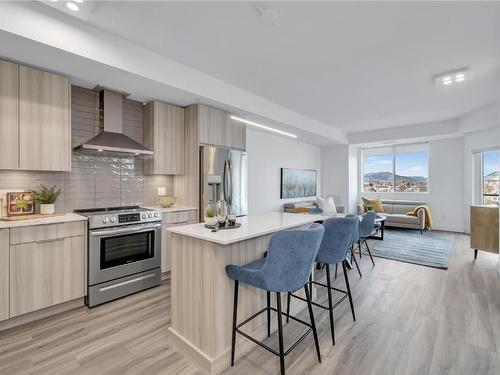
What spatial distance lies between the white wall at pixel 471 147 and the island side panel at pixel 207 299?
20.6ft

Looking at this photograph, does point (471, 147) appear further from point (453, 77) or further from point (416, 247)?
point (453, 77)

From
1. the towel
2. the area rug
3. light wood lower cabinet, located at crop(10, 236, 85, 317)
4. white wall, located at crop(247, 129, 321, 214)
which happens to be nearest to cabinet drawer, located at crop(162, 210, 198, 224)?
light wood lower cabinet, located at crop(10, 236, 85, 317)

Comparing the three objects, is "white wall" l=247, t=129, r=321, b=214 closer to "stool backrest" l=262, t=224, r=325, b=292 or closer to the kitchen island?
the kitchen island

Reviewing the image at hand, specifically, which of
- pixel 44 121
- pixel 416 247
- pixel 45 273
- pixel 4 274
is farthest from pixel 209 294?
pixel 416 247

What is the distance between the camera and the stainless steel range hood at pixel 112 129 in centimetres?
313

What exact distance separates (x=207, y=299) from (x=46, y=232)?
187 centimetres

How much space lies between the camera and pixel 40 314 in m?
2.55

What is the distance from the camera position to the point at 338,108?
5023 millimetres

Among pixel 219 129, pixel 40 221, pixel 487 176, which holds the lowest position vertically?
pixel 40 221

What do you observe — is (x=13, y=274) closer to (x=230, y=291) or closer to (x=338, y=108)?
(x=230, y=291)

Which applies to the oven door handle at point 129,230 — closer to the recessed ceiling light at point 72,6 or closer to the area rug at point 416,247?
the recessed ceiling light at point 72,6

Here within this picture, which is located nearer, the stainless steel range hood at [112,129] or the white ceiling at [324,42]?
the white ceiling at [324,42]

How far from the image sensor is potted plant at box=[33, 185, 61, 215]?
2.82m

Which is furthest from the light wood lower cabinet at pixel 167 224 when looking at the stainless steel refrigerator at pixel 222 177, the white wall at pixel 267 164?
the white wall at pixel 267 164
